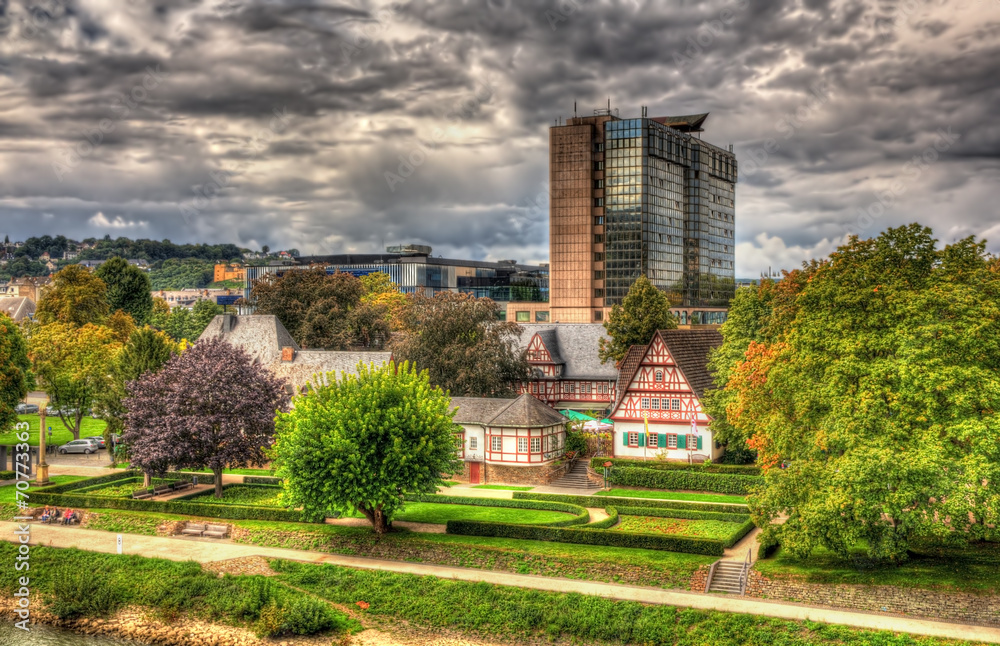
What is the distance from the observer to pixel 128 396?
51719 millimetres

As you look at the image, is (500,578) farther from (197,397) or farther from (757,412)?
(197,397)

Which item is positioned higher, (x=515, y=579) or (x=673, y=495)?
(x=673, y=495)

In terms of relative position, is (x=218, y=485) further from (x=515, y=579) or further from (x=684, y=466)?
(x=684, y=466)

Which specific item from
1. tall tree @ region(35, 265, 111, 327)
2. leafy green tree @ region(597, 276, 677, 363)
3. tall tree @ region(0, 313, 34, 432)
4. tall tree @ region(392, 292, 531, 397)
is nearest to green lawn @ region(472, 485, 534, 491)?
tall tree @ region(392, 292, 531, 397)

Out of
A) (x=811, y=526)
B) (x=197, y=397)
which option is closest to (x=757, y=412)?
(x=811, y=526)

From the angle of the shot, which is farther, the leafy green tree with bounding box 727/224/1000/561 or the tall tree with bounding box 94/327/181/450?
the tall tree with bounding box 94/327/181/450

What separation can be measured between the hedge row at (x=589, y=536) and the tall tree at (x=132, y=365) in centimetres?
2441

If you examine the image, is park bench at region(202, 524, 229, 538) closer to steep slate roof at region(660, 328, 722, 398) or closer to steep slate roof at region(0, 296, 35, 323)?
steep slate roof at region(660, 328, 722, 398)

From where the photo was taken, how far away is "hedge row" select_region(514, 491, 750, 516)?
137ft

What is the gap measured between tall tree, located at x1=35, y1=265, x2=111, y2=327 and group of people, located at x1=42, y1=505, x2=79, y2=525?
40.0 meters

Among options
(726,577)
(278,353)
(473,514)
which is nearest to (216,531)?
(473,514)

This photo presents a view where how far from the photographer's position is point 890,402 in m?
29.4

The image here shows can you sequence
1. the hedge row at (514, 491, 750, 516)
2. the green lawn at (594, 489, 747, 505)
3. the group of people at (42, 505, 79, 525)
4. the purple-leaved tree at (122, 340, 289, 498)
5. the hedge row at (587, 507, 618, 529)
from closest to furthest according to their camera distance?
the hedge row at (587, 507, 618, 529) → the hedge row at (514, 491, 750, 516) → the group of people at (42, 505, 79, 525) → the green lawn at (594, 489, 747, 505) → the purple-leaved tree at (122, 340, 289, 498)

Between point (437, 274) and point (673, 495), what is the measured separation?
114924 mm
